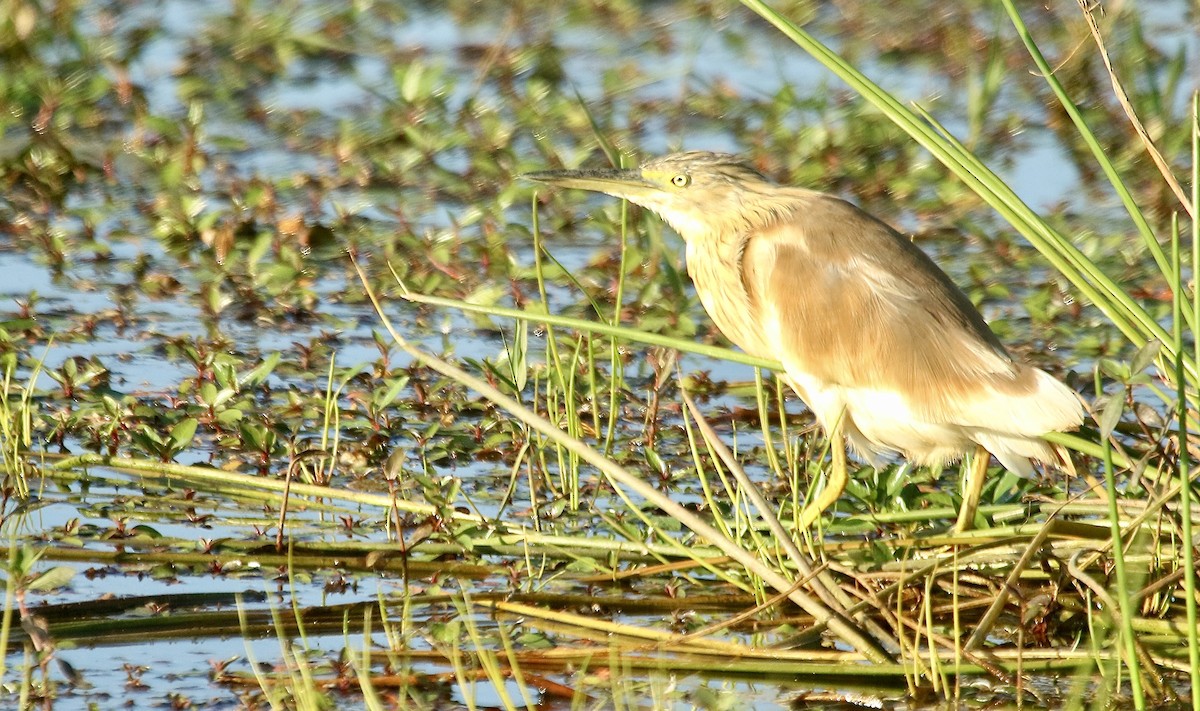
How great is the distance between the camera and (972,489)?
2.89 metres

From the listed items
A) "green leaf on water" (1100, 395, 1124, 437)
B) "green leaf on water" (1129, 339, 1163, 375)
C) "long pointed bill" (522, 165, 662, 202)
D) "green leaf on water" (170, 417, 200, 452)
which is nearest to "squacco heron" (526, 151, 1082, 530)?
"long pointed bill" (522, 165, 662, 202)

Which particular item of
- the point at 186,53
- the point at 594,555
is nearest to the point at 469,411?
the point at 594,555

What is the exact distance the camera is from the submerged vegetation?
2455 millimetres

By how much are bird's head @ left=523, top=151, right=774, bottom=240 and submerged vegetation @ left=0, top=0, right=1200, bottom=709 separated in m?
0.23

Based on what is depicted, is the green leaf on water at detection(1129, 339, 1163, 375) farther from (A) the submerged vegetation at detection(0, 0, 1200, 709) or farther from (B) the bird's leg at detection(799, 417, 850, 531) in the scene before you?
(B) the bird's leg at detection(799, 417, 850, 531)

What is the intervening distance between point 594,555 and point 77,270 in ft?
6.45

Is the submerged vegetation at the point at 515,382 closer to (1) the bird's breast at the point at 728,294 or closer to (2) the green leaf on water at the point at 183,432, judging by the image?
(2) the green leaf on water at the point at 183,432

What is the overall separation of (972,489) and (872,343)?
29cm

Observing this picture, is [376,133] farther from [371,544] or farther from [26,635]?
[26,635]

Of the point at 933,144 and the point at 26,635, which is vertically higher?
the point at 933,144

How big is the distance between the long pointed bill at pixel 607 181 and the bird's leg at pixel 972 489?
78 cm

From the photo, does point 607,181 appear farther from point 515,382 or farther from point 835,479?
point 835,479

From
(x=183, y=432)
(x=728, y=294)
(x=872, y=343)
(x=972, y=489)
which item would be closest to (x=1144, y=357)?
(x=972, y=489)

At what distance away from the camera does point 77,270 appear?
4.35m
